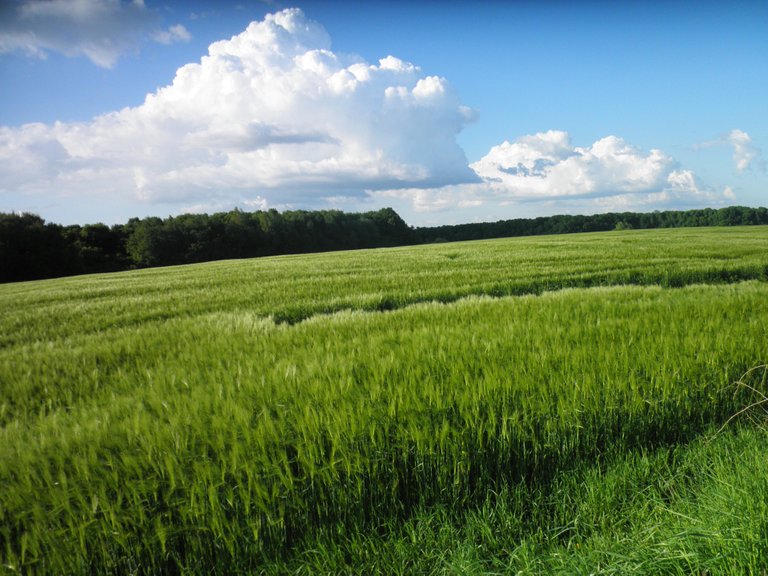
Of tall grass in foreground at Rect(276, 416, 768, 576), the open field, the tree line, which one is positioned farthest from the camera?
the tree line

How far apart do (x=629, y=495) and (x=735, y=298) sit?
5247 millimetres

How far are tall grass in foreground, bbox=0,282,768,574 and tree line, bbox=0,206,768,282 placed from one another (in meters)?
65.0

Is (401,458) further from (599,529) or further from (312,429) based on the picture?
(599,529)

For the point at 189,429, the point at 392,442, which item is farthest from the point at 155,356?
the point at 392,442

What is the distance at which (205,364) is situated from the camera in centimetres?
362

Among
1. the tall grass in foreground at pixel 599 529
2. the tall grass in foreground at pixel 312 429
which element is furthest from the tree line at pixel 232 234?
the tall grass in foreground at pixel 599 529

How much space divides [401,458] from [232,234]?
8544 cm

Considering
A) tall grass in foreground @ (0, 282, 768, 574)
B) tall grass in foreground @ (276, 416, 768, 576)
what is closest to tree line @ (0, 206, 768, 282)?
tall grass in foreground @ (0, 282, 768, 574)

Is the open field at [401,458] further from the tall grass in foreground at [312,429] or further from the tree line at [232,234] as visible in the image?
the tree line at [232,234]

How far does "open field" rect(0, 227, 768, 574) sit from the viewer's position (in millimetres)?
1642

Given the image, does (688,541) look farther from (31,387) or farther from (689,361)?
(31,387)

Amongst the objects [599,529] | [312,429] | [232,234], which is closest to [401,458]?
[312,429]

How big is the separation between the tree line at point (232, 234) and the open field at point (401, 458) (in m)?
65.3

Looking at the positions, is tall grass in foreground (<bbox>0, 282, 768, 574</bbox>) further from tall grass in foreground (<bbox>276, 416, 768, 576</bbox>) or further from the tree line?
the tree line
